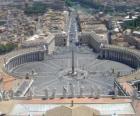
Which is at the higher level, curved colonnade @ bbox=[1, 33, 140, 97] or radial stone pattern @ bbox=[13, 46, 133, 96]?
curved colonnade @ bbox=[1, 33, 140, 97]

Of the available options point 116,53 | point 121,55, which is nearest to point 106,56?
point 116,53

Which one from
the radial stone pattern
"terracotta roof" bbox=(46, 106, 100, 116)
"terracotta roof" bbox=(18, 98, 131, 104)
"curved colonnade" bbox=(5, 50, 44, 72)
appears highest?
"terracotta roof" bbox=(46, 106, 100, 116)

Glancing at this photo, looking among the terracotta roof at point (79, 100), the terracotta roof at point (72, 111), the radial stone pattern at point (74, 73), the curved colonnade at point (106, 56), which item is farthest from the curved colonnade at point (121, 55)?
the terracotta roof at point (72, 111)

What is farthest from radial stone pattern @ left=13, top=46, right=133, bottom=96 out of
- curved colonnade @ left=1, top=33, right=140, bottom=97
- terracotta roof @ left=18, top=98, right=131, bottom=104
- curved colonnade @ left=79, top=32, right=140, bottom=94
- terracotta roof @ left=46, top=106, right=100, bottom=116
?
terracotta roof @ left=46, top=106, right=100, bottom=116

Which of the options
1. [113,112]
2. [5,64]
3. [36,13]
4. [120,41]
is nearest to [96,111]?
[113,112]

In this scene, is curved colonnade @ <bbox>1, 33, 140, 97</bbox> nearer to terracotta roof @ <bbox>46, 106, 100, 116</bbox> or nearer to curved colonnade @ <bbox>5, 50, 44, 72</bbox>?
curved colonnade @ <bbox>5, 50, 44, 72</bbox>

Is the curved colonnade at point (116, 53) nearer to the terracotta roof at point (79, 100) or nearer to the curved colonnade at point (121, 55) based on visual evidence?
the curved colonnade at point (121, 55)

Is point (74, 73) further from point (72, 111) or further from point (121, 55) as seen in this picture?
point (72, 111)

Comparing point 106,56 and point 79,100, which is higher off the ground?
point 79,100

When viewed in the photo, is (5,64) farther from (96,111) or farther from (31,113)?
(96,111)
